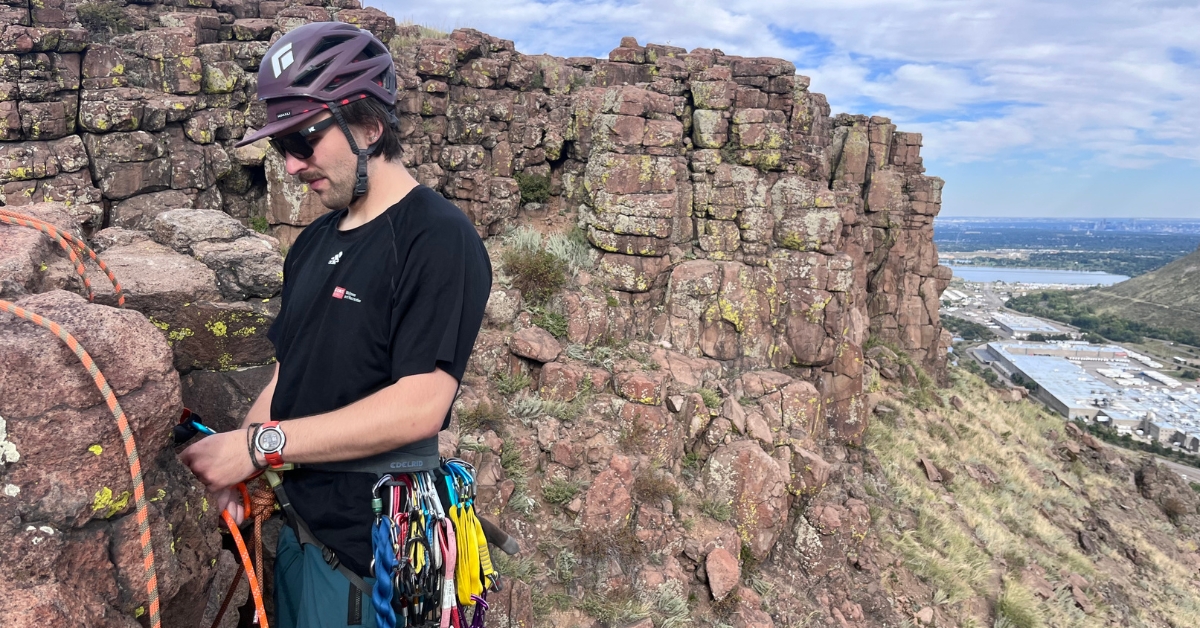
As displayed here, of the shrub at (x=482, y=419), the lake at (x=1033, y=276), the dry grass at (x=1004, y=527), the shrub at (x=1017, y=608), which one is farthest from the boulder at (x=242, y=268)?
the lake at (x=1033, y=276)

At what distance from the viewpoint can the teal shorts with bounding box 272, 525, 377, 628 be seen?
2281 mm

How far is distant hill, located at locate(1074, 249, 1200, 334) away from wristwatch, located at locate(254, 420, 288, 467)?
312ft

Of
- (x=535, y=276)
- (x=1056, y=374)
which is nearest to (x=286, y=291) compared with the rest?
(x=535, y=276)

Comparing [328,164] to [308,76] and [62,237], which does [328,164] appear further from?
[62,237]

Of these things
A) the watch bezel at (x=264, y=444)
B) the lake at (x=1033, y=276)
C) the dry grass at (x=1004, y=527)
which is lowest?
the lake at (x=1033, y=276)

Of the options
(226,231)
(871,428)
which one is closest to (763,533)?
(871,428)

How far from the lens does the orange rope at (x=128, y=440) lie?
174cm

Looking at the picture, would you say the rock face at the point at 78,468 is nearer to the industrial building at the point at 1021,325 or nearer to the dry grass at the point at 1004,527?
the dry grass at the point at 1004,527

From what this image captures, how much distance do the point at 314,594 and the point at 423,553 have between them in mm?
474

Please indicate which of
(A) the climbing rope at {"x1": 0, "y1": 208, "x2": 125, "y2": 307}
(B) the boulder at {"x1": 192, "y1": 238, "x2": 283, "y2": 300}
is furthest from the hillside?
(A) the climbing rope at {"x1": 0, "y1": 208, "x2": 125, "y2": 307}

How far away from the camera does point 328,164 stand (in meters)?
2.19

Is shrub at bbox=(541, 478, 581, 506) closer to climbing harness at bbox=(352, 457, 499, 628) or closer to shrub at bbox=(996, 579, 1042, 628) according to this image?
climbing harness at bbox=(352, 457, 499, 628)

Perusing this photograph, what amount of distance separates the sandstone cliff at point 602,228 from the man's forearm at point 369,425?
15.8 feet

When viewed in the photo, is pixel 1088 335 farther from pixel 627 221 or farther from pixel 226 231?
pixel 226 231
